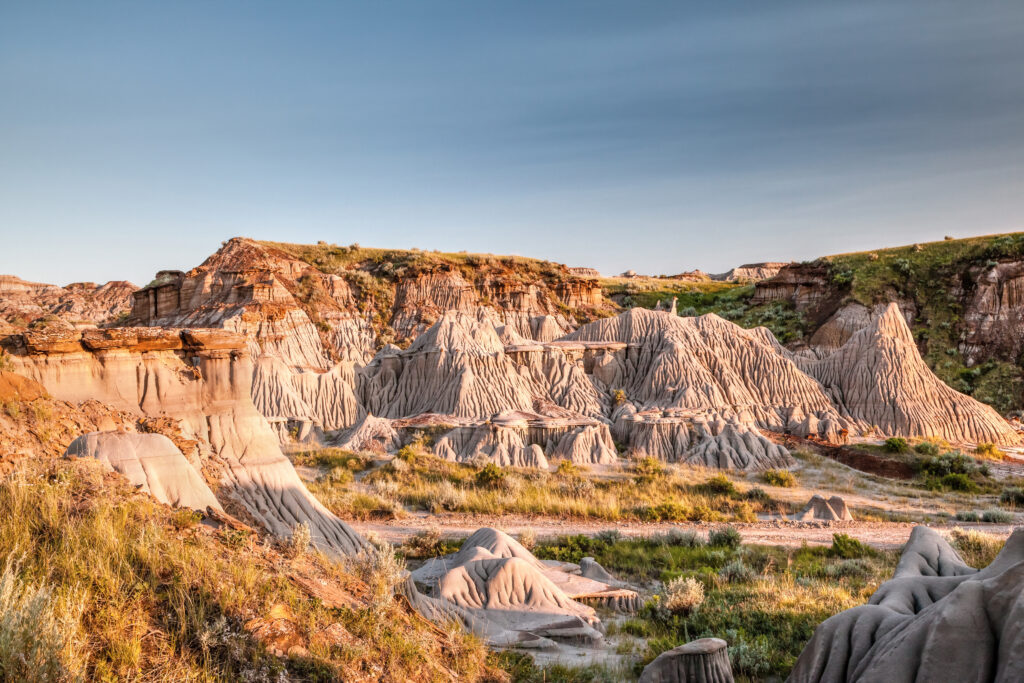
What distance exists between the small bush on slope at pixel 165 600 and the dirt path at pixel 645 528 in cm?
945

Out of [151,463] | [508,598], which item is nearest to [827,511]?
[508,598]

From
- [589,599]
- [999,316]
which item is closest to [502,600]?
[589,599]

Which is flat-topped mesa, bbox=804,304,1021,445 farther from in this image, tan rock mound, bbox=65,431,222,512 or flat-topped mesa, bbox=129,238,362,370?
tan rock mound, bbox=65,431,222,512

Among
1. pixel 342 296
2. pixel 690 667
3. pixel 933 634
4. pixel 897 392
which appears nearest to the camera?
pixel 933 634

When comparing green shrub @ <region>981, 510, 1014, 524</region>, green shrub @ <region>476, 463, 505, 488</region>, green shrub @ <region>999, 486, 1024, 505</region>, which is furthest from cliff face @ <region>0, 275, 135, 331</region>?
green shrub @ <region>999, 486, 1024, 505</region>

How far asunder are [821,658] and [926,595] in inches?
44.0

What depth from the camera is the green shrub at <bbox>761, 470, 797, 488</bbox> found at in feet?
76.9

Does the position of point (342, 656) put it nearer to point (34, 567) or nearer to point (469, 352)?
point (34, 567)

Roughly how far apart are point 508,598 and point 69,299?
78373 millimetres

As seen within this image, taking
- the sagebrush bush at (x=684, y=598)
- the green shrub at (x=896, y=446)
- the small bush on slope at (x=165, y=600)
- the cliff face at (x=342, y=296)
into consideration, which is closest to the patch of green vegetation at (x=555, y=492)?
the sagebrush bush at (x=684, y=598)

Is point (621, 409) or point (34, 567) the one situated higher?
point (34, 567)

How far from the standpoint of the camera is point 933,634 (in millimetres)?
3859

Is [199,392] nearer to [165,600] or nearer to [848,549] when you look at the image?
[165,600]

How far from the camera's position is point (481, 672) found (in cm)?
588
